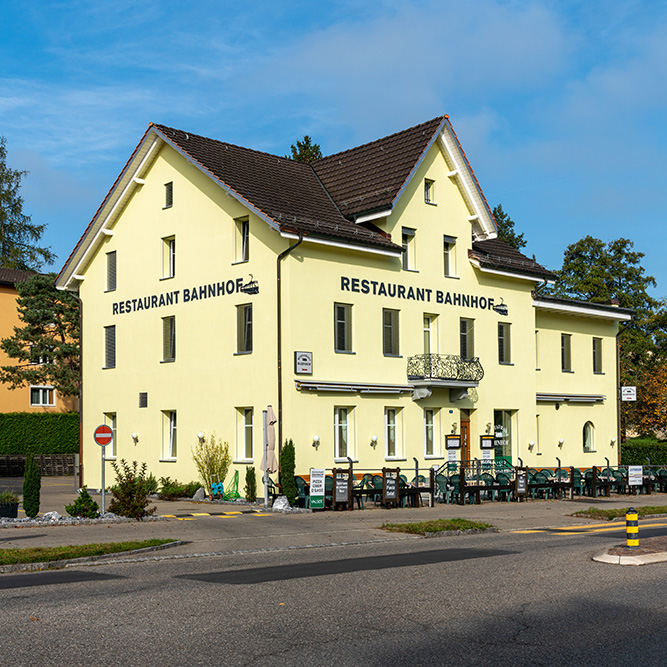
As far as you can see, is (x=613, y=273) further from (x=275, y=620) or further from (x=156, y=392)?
(x=275, y=620)

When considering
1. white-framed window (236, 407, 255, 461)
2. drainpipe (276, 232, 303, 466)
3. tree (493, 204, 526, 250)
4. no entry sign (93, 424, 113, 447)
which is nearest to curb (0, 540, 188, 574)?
no entry sign (93, 424, 113, 447)

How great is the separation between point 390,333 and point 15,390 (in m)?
31.9

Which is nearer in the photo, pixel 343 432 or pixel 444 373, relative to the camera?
pixel 343 432

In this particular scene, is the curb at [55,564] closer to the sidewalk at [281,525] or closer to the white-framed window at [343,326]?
the sidewalk at [281,525]

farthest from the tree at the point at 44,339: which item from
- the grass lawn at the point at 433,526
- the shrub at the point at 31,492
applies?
the grass lawn at the point at 433,526

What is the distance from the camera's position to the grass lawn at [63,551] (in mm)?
14297

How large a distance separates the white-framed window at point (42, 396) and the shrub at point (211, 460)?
95.8 feet

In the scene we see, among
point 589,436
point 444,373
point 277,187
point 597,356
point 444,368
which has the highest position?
point 277,187

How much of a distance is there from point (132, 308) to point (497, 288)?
525 inches

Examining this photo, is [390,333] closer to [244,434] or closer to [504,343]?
[244,434]

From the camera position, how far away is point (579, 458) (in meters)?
39.2

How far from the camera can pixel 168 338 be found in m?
32.6

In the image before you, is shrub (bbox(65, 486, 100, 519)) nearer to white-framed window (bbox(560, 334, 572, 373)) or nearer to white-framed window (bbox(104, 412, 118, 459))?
white-framed window (bbox(104, 412, 118, 459))

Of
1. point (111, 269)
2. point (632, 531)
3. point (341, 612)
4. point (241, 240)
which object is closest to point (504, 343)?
point (241, 240)
